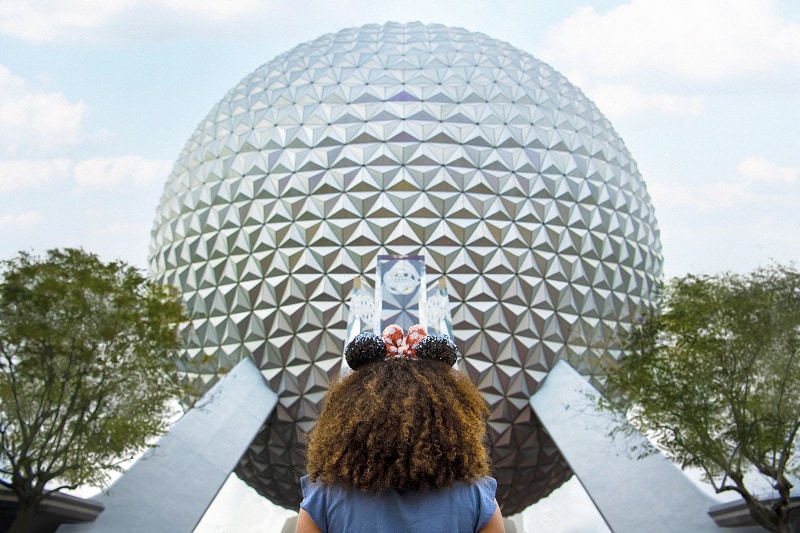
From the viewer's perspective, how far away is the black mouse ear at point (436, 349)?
307cm

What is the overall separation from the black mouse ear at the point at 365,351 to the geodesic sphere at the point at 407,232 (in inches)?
532

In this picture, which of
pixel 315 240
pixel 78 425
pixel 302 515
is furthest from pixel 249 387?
pixel 302 515

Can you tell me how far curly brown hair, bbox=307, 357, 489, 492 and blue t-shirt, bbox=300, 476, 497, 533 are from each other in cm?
4

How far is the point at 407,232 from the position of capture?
56.2ft

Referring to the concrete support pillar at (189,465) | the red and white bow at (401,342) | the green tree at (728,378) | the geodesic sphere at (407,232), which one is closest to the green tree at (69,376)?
the concrete support pillar at (189,465)

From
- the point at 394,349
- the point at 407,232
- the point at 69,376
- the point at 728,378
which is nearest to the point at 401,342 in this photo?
the point at 394,349

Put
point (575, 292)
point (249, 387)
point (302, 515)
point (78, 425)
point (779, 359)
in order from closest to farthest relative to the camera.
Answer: point (302, 515)
point (78, 425)
point (779, 359)
point (249, 387)
point (575, 292)

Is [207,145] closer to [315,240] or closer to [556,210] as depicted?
[315,240]

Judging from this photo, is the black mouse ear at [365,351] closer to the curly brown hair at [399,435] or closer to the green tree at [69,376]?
the curly brown hair at [399,435]

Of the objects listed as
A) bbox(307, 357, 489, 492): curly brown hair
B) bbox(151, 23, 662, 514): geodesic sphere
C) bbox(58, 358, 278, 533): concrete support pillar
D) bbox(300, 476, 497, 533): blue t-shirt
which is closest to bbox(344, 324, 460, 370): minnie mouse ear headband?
bbox(307, 357, 489, 492): curly brown hair

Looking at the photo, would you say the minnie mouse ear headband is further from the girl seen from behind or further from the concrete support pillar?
the concrete support pillar

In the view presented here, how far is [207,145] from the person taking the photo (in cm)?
2009

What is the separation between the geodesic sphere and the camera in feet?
55.3

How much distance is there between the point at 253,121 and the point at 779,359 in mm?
14066
